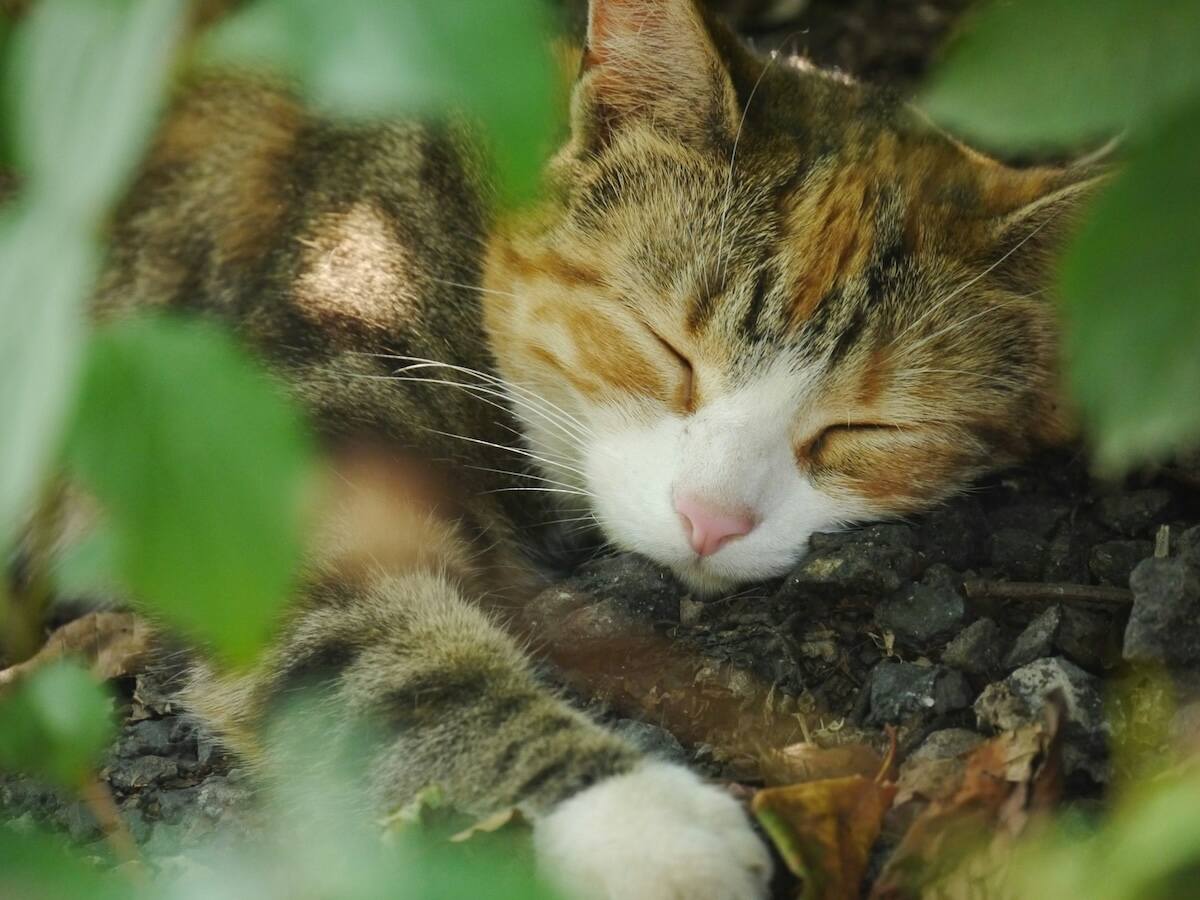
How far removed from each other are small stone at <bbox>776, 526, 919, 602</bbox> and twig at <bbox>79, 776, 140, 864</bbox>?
1058 mm

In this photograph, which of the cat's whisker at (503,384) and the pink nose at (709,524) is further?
the cat's whisker at (503,384)

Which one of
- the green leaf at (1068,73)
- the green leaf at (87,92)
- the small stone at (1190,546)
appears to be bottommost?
the small stone at (1190,546)

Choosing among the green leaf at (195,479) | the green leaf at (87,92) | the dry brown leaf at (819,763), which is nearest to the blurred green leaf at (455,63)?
the green leaf at (87,92)

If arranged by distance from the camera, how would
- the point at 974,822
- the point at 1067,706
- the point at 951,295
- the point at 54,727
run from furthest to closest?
1. the point at 951,295
2. the point at 1067,706
3. the point at 974,822
4. the point at 54,727

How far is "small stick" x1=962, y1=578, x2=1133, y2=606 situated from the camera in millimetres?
1823

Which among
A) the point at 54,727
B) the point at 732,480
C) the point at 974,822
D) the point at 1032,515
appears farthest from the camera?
the point at 1032,515

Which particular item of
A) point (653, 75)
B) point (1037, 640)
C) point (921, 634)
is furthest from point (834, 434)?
point (653, 75)

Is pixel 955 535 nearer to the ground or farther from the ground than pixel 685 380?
nearer to the ground

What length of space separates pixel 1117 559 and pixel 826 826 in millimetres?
799

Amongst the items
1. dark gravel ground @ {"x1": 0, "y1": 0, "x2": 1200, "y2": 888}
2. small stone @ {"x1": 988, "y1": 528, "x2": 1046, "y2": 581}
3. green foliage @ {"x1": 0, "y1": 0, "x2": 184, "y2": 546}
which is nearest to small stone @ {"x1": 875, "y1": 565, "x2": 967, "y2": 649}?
dark gravel ground @ {"x1": 0, "y1": 0, "x2": 1200, "y2": 888}

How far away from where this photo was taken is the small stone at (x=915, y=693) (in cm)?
176

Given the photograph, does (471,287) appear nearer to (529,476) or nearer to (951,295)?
Answer: (529,476)

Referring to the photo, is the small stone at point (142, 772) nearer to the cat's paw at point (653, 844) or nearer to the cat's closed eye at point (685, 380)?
the cat's paw at point (653, 844)

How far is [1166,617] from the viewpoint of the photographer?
1.64 m
